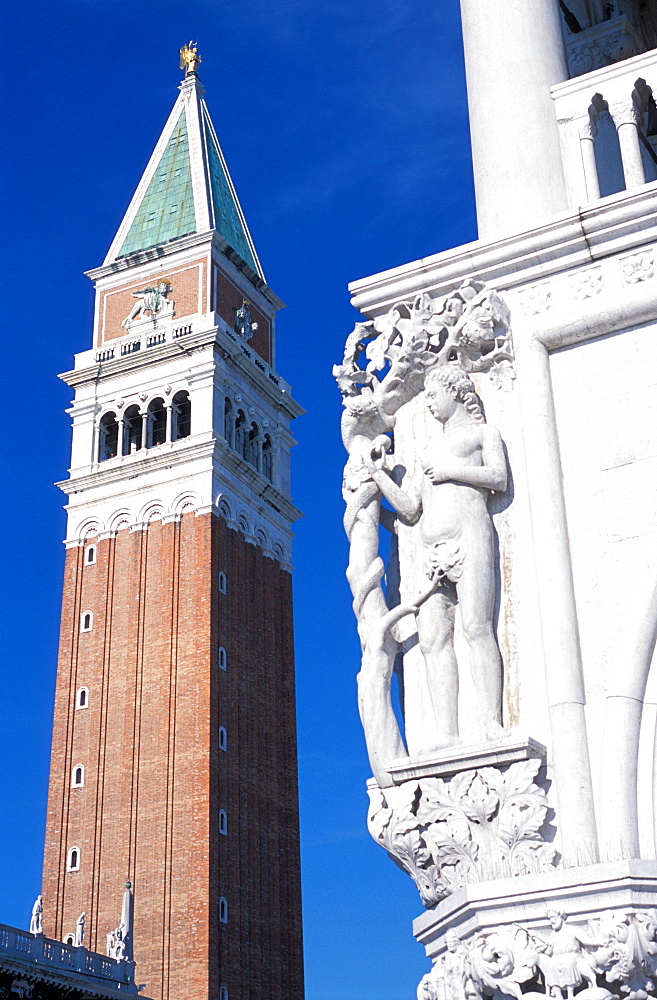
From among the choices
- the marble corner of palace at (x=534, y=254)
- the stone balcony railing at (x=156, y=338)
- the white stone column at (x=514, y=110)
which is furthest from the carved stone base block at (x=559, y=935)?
the stone balcony railing at (x=156, y=338)

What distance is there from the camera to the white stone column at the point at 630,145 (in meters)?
5.02

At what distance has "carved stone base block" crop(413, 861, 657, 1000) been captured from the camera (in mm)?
3787

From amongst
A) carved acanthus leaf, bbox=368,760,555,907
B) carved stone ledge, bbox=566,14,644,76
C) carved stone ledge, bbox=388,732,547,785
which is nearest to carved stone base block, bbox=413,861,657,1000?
carved acanthus leaf, bbox=368,760,555,907

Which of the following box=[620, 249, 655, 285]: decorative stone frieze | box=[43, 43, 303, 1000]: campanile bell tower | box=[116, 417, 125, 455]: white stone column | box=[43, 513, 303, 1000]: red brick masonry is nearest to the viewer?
box=[620, 249, 655, 285]: decorative stone frieze

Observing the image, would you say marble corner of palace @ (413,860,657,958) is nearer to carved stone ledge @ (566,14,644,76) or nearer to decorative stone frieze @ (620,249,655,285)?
decorative stone frieze @ (620,249,655,285)

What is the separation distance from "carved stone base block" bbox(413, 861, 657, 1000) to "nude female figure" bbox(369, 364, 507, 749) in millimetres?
530

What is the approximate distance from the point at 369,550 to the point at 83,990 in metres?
26.7

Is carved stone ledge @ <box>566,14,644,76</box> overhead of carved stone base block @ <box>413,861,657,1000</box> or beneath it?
overhead

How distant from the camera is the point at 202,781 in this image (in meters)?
40.5

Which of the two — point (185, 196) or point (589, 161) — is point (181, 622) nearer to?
point (185, 196)

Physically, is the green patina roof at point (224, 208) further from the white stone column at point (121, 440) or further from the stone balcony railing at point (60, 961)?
the stone balcony railing at point (60, 961)

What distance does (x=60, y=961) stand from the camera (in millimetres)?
28828

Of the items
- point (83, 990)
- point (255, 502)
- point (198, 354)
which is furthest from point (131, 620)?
point (83, 990)

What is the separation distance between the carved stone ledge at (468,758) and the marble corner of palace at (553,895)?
0.37 m
